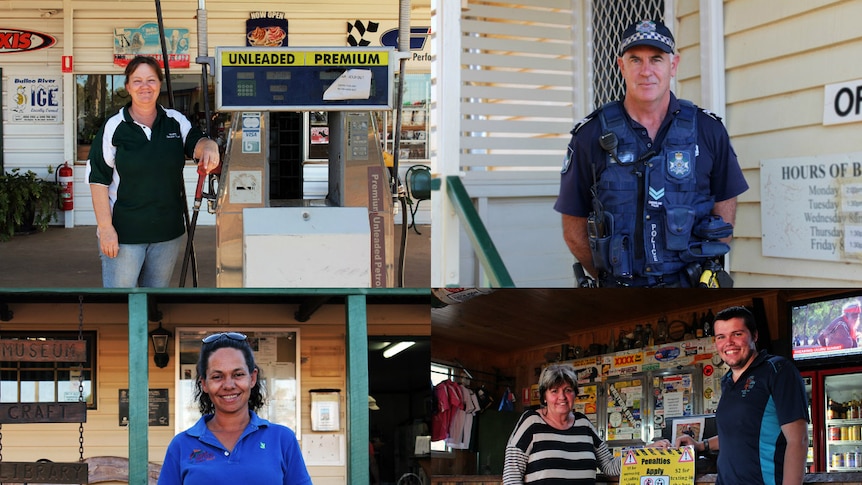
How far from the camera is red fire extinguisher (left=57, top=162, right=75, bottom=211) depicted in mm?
10266

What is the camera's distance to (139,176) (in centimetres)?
412

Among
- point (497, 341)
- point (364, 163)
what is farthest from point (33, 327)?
point (497, 341)

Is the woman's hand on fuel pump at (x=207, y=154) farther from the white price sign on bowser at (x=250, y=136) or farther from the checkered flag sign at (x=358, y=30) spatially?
the checkered flag sign at (x=358, y=30)

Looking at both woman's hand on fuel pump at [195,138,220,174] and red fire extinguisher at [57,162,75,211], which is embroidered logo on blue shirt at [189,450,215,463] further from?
red fire extinguisher at [57,162,75,211]

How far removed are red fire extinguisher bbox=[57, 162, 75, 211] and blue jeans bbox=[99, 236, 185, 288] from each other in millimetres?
6375

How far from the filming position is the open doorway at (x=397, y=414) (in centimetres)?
931

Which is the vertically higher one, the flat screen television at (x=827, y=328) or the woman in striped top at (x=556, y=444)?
the flat screen television at (x=827, y=328)

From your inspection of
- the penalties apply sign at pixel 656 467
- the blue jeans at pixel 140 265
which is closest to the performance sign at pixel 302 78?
the blue jeans at pixel 140 265

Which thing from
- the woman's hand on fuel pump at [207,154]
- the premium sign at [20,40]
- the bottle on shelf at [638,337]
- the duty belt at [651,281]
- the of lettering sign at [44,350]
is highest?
the premium sign at [20,40]

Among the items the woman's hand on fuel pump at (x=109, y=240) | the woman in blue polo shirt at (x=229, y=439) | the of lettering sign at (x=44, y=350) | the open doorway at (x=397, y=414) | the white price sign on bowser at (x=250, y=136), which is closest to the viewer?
the woman in blue polo shirt at (x=229, y=439)

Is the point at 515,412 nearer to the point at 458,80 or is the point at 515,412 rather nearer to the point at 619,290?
the point at 619,290

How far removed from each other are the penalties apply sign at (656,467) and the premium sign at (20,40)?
9.54m

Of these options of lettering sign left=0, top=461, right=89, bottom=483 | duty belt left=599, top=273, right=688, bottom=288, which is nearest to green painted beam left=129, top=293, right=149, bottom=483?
of lettering sign left=0, top=461, right=89, bottom=483

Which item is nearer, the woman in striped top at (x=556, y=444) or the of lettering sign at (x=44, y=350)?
the woman in striped top at (x=556, y=444)
